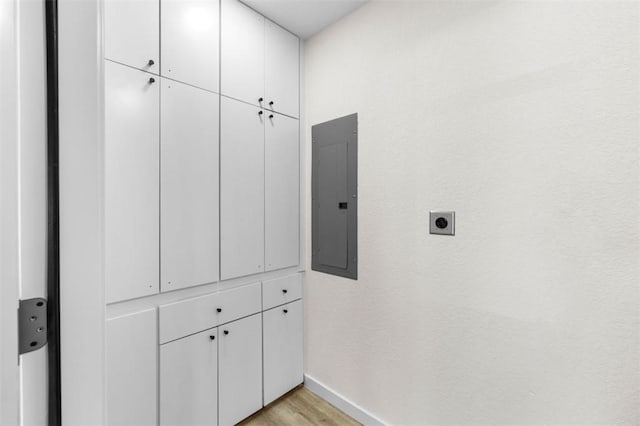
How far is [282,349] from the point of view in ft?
6.91

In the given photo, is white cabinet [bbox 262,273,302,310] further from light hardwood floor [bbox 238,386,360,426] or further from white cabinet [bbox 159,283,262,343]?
light hardwood floor [bbox 238,386,360,426]

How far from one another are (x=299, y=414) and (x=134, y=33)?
2.34 metres

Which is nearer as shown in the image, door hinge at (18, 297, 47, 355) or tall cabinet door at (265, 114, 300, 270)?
door hinge at (18, 297, 47, 355)

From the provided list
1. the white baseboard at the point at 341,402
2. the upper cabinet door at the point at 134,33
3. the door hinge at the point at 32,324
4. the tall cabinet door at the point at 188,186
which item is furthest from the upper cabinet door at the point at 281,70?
the white baseboard at the point at 341,402

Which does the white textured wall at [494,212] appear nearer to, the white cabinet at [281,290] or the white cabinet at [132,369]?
the white cabinet at [281,290]

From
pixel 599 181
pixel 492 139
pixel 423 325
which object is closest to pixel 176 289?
pixel 423 325

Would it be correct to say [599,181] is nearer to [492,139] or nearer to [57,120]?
[492,139]

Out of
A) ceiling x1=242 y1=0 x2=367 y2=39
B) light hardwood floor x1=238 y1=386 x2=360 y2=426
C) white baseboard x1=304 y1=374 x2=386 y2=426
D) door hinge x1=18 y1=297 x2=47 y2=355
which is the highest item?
ceiling x1=242 y1=0 x2=367 y2=39

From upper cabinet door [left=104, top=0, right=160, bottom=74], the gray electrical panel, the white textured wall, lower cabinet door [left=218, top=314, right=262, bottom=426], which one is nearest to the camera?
the white textured wall

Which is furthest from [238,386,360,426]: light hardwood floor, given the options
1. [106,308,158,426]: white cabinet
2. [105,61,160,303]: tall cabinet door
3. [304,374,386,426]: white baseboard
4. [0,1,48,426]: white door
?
[0,1,48,426]: white door

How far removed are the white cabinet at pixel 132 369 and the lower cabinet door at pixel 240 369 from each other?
375 mm

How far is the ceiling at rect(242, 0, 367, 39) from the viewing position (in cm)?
185

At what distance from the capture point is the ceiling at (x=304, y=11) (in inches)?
72.8

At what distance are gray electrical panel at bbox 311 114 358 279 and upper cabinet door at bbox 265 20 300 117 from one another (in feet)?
0.89
